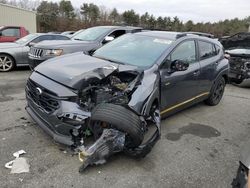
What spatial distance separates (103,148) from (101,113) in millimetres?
434

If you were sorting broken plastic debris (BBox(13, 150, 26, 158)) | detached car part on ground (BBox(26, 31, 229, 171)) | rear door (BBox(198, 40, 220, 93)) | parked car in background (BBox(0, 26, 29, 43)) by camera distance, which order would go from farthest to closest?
parked car in background (BBox(0, 26, 29, 43)), rear door (BBox(198, 40, 220, 93)), broken plastic debris (BBox(13, 150, 26, 158)), detached car part on ground (BBox(26, 31, 229, 171))

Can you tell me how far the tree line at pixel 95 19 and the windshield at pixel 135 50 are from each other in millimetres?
24626

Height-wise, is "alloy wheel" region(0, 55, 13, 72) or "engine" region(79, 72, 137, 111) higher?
"engine" region(79, 72, 137, 111)

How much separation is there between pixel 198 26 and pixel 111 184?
4476 centimetres

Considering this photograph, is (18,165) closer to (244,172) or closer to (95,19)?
(244,172)

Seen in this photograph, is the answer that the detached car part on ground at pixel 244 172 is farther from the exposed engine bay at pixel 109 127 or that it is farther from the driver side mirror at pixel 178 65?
the driver side mirror at pixel 178 65

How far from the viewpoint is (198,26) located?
44156 millimetres

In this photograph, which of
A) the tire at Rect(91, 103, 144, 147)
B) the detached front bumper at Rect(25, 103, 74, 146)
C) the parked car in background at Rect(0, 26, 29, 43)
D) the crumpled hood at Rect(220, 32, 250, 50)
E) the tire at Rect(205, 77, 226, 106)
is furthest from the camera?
the parked car in background at Rect(0, 26, 29, 43)

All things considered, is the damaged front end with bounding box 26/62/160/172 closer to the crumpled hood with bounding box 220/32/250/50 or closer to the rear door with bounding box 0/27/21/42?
the crumpled hood with bounding box 220/32/250/50

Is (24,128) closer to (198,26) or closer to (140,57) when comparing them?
(140,57)

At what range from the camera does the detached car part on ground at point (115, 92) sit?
3.19 meters

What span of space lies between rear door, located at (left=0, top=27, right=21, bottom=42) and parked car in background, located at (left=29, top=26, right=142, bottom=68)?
472 cm

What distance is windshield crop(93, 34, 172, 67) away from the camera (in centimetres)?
432

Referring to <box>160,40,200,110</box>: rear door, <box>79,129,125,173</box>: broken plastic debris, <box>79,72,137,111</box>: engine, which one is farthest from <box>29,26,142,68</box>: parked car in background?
<box>79,129,125,173</box>: broken plastic debris
